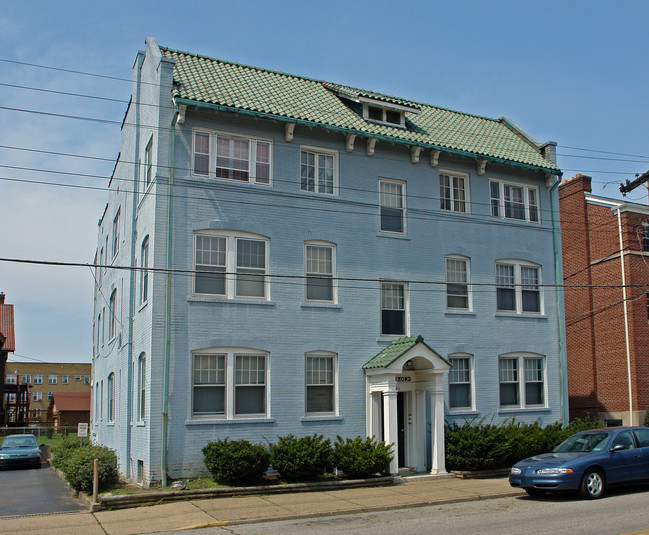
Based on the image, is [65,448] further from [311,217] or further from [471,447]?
[471,447]

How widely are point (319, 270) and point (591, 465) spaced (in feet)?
29.8

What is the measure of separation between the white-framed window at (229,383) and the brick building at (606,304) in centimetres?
1529

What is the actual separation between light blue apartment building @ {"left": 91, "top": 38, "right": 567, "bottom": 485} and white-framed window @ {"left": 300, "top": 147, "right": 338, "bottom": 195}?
0.06 meters

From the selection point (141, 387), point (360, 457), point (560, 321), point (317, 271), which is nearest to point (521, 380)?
point (560, 321)

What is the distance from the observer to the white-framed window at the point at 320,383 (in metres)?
19.4

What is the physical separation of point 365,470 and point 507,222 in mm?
10263

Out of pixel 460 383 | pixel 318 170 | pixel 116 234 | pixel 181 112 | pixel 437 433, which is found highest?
pixel 181 112

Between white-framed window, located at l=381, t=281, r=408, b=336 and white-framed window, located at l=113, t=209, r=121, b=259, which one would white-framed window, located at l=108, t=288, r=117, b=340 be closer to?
white-framed window, located at l=113, t=209, r=121, b=259

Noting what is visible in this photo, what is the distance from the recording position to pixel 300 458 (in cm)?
1706

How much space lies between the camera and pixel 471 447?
767 inches

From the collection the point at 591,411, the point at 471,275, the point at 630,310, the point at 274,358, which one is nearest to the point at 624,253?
the point at 630,310

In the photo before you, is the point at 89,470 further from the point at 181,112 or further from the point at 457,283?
the point at 457,283

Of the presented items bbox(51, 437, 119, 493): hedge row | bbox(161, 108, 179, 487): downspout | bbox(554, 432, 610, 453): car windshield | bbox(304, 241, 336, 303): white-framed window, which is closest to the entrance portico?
bbox(304, 241, 336, 303): white-framed window

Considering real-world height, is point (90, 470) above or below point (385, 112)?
below
